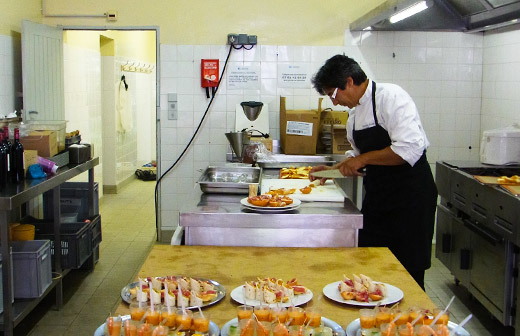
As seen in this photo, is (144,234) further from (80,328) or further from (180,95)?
(80,328)

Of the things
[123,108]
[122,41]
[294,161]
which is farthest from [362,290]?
[122,41]

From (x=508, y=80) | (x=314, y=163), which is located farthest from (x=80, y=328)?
(x=508, y=80)

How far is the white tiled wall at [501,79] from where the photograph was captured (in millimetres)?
Answer: 5441

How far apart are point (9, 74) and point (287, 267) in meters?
3.97

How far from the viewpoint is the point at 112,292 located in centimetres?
488

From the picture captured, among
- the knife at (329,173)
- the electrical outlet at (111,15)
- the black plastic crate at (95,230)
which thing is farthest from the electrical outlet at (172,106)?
the knife at (329,173)

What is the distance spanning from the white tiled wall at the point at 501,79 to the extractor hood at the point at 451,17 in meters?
0.21

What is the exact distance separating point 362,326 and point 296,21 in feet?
15.6

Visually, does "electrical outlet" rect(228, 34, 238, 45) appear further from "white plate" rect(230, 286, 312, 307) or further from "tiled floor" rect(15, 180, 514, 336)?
"white plate" rect(230, 286, 312, 307)

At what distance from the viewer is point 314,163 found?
4.97 meters

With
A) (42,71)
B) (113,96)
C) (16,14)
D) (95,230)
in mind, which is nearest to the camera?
(95,230)

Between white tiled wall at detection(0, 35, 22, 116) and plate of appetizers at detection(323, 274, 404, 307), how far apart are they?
4.10 m

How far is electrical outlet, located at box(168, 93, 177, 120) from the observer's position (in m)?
6.29

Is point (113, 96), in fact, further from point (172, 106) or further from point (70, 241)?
point (70, 241)
